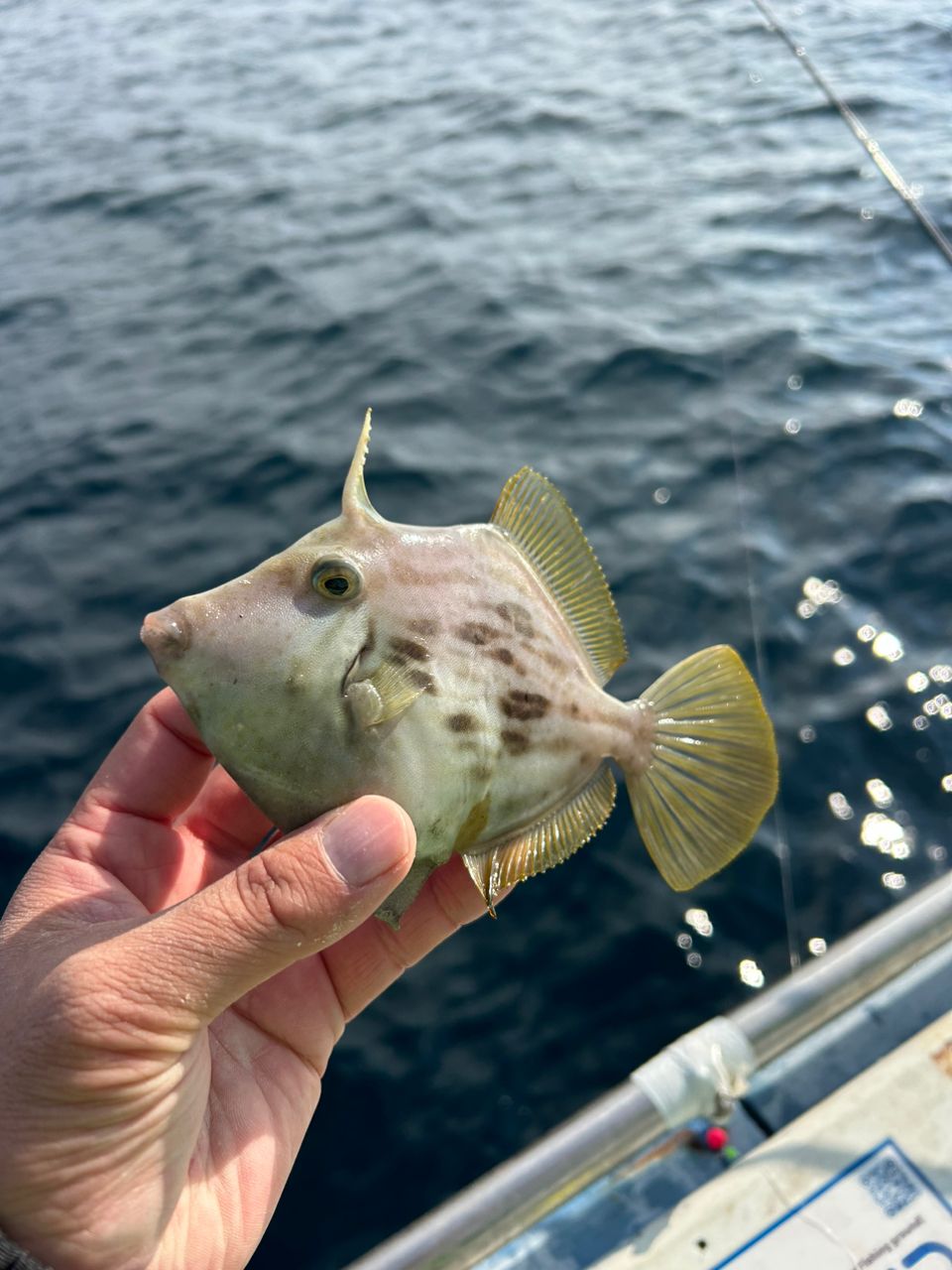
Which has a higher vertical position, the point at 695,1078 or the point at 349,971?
the point at 349,971

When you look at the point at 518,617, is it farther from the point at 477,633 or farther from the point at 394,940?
the point at 394,940

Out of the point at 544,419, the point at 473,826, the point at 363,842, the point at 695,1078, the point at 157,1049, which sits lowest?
the point at 544,419

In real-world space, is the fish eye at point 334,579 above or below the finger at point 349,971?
above

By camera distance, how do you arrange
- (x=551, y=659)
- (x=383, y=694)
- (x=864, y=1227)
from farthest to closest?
1. (x=864, y=1227)
2. (x=551, y=659)
3. (x=383, y=694)

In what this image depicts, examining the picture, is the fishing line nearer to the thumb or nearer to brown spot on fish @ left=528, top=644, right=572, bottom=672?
brown spot on fish @ left=528, top=644, right=572, bottom=672

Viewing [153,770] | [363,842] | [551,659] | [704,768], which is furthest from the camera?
[153,770]

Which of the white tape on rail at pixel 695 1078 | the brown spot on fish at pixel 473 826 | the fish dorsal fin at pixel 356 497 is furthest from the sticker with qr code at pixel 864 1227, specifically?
the fish dorsal fin at pixel 356 497

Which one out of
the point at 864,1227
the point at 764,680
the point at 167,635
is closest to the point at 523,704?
the point at 167,635

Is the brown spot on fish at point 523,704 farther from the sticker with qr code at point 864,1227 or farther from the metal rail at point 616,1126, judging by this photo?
the sticker with qr code at point 864,1227
